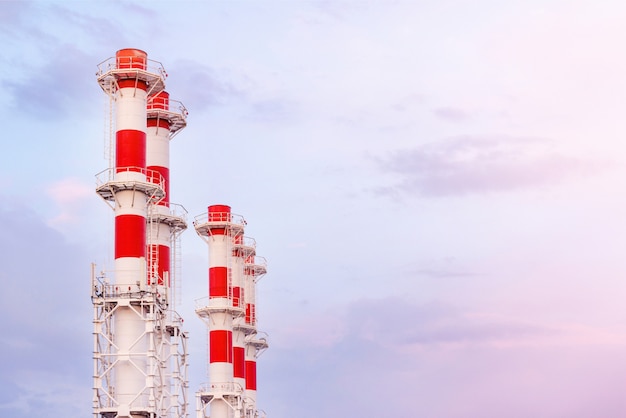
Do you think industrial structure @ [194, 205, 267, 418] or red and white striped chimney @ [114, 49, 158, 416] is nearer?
red and white striped chimney @ [114, 49, 158, 416]

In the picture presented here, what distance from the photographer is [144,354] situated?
71875mm

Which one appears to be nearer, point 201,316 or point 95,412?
point 95,412

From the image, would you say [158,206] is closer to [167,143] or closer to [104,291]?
[167,143]

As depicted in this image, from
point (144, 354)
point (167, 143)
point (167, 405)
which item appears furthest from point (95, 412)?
point (167, 143)

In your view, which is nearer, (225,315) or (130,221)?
(130,221)

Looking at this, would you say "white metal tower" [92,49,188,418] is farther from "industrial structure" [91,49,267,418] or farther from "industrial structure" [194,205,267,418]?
"industrial structure" [194,205,267,418]

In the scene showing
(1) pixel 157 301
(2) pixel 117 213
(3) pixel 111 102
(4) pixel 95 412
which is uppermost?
(3) pixel 111 102

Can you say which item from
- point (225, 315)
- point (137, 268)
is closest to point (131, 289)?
→ point (137, 268)

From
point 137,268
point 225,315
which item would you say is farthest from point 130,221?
point 225,315

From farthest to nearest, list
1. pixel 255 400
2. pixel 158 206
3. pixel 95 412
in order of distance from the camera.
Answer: pixel 255 400 < pixel 158 206 < pixel 95 412

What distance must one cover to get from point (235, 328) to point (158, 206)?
26.3m

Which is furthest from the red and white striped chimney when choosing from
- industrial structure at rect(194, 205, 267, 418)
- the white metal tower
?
industrial structure at rect(194, 205, 267, 418)

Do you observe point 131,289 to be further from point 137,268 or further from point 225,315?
point 225,315

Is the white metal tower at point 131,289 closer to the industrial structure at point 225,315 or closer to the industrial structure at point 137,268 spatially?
the industrial structure at point 137,268
